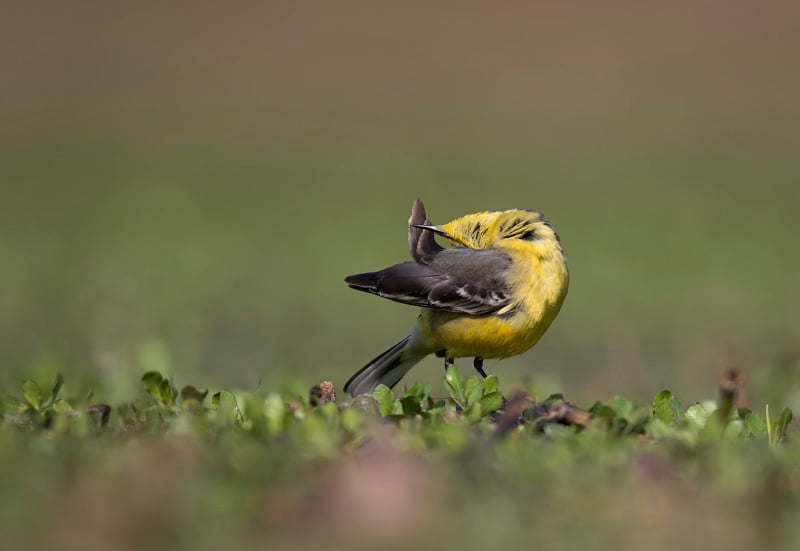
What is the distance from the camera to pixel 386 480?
Result: 153 inches

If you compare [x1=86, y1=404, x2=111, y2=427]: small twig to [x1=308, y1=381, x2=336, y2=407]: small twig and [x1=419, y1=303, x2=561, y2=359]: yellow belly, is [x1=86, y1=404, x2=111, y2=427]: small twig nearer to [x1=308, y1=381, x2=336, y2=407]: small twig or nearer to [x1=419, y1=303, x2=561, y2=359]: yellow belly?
[x1=308, y1=381, x2=336, y2=407]: small twig

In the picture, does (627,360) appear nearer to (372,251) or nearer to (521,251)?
(521,251)

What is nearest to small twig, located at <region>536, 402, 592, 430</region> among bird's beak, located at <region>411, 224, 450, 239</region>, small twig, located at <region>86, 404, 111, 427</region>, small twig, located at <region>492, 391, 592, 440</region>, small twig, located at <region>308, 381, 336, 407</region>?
small twig, located at <region>492, 391, 592, 440</region>

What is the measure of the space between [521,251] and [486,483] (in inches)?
129

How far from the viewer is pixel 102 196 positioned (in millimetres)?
19797

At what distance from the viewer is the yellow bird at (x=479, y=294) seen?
7004 millimetres

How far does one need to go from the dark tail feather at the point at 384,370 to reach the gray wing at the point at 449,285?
0.91 ft

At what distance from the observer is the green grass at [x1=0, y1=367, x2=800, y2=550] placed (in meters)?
3.67

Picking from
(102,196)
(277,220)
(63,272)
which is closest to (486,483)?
(63,272)

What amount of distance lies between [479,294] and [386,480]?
10.5ft

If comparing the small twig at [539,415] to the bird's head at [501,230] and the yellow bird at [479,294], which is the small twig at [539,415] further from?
the bird's head at [501,230]

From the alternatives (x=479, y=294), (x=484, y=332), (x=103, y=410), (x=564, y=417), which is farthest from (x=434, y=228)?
(x=103, y=410)

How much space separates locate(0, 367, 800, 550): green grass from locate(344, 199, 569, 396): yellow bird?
6.50 feet

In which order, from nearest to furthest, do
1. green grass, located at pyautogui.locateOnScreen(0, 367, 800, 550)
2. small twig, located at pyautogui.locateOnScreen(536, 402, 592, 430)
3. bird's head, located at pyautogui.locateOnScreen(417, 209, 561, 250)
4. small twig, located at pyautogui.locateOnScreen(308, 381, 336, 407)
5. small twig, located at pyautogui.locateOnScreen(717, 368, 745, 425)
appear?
green grass, located at pyautogui.locateOnScreen(0, 367, 800, 550) → small twig, located at pyautogui.locateOnScreen(717, 368, 745, 425) → small twig, located at pyautogui.locateOnScreen(536, 402, 592, 430) → small twig, located at pyautogui.locateOnScreen(308, 381, 336, 407) → bird's head, located at pyautogui.locateOnScreen(417, 209, 561, 250)
